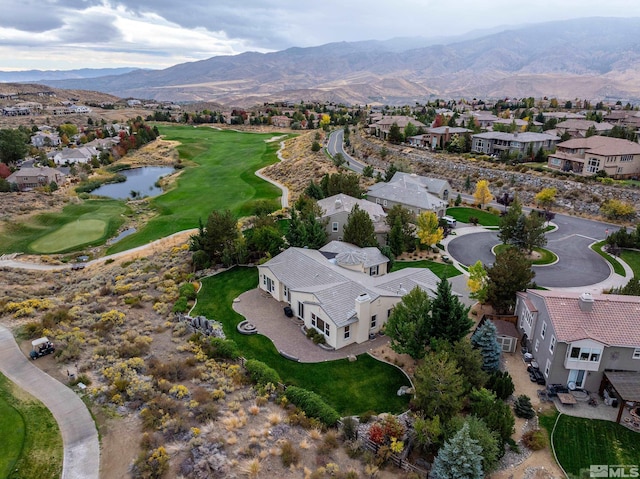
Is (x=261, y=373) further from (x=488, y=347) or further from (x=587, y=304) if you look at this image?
(x=587, y=304)

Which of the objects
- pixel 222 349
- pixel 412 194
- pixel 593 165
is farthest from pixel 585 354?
pixel 593 165

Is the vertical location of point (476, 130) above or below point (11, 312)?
above

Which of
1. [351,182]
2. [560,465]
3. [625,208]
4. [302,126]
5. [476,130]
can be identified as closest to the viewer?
[560,465]

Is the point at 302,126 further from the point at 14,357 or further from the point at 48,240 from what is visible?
the point at 14,357

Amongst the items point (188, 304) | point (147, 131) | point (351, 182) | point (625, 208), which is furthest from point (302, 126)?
point (188, 304)

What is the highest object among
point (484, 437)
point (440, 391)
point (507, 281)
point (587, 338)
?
point (587, 338)

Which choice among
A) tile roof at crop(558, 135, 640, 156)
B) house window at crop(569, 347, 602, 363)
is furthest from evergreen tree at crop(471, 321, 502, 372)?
tile roof at crop(558, 135, 640, 156)

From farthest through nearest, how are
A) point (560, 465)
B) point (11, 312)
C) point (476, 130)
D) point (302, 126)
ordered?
point (302, 126) → point (476, 130) → point (11, 312) → point (560, 465)
